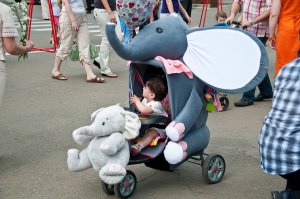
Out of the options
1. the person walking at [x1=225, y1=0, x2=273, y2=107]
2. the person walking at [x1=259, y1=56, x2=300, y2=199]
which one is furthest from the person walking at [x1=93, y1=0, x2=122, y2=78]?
the person walking at [x1=259, y1=56, x2=300, y2=199]

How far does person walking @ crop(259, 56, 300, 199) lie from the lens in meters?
3.43

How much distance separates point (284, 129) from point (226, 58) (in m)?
1.16

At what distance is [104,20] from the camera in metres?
8.56

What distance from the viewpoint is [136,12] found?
4375 millimetres

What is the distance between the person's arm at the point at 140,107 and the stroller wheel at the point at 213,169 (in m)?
0.67

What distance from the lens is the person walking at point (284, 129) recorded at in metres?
3.43

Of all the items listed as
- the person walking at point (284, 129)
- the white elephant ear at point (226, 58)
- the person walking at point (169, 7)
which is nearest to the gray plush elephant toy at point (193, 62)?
the white elephant ear at point (226, 58)

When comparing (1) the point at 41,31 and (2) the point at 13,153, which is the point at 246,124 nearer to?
(2) the point at 13,153

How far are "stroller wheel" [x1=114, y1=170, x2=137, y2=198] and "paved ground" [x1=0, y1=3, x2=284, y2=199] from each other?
0.13 m

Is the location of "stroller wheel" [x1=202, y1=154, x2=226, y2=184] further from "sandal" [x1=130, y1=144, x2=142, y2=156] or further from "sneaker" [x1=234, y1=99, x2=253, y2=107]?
"sneaker" [x1=234, y1=99, x2=253, y2=107]

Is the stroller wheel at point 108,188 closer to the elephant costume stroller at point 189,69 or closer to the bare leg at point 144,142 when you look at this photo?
the elephant costume stroller at point 189,69

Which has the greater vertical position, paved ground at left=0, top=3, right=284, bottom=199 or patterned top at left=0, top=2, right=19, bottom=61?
patterned top at left=0, top=2, right=19, bottom=61

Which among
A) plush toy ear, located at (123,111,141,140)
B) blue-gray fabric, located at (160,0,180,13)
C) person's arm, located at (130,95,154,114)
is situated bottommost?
blue-gray fabric, located at (160,0,180,13)

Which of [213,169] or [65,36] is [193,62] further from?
[65,36]
